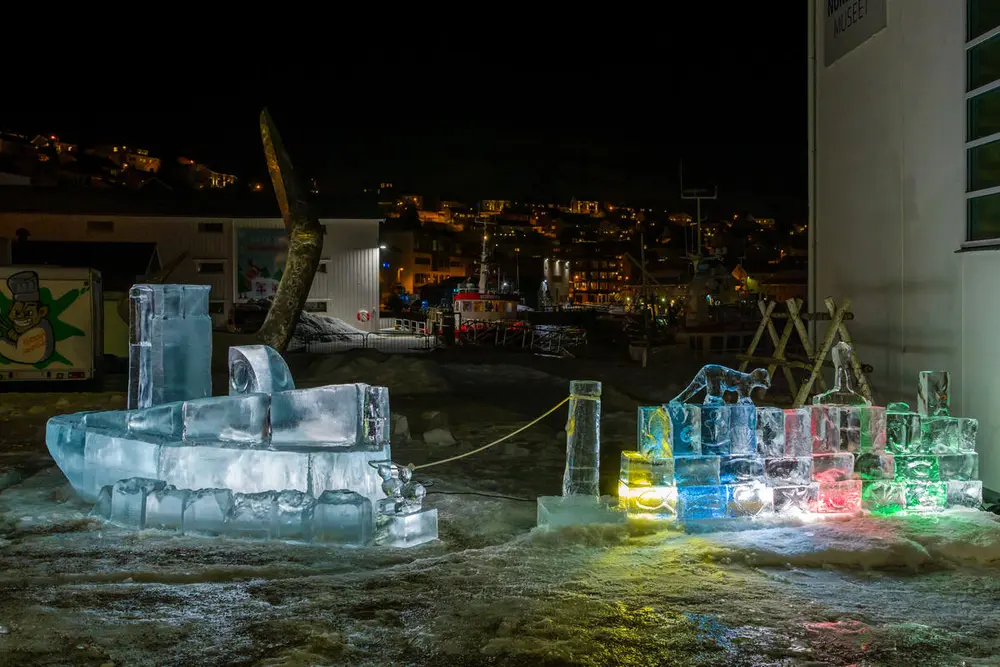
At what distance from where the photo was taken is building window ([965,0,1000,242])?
917 cm

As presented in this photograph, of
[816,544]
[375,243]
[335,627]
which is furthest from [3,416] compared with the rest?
[375,243]

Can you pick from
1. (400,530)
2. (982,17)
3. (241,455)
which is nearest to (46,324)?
(241,455)

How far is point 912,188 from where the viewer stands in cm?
1098

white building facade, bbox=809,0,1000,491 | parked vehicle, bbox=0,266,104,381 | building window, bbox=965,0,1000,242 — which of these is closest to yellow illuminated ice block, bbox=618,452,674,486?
white building facade, bbox=809,0,1000,491

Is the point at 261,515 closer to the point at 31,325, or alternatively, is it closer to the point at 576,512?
the point at 576,512

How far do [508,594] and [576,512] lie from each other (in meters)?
1.92

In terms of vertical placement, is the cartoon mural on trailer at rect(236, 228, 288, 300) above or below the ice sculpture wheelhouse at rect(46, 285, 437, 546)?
above

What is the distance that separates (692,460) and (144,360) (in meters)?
5.67

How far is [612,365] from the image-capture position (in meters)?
23.5

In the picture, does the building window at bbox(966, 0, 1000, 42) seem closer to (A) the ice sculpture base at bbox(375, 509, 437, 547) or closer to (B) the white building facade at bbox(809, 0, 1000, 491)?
(B) the white building facade at bbox(809, 0, 1000, 491)

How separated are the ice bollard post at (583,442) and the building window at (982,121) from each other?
481cm

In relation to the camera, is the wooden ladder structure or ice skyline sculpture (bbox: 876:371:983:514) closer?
ice skyline sculpture (bbox: 876:371:983:514)

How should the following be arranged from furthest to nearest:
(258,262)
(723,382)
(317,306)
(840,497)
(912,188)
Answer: (317,306), (258,262), (912,188), (723,382), (840,497)

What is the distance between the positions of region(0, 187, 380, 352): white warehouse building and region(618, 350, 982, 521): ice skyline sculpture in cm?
3413
